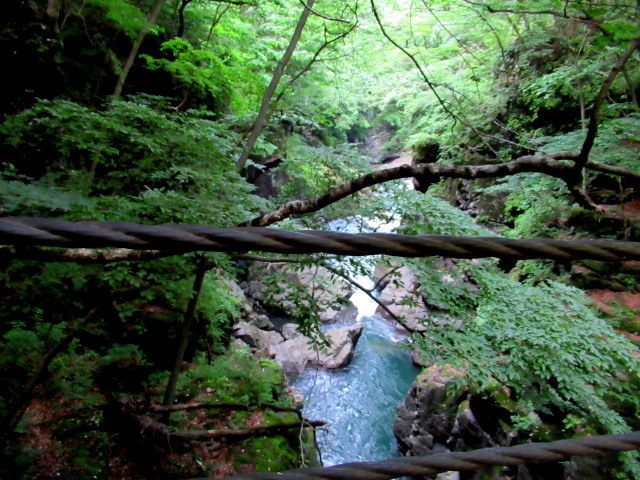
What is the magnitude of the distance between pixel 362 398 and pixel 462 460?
9.87 meters

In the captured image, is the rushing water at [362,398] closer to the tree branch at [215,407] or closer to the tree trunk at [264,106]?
the tree branch at [215,407]

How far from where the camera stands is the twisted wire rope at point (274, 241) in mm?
513

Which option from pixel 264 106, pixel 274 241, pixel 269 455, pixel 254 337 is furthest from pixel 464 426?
pixel 274 241

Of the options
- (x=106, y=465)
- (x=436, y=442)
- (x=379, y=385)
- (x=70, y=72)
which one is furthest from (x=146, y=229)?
(x=379, y=385)

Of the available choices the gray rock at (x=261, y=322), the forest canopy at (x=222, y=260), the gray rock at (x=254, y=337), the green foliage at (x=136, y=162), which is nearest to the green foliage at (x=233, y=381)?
the forest canopy at (x=222, y=260)

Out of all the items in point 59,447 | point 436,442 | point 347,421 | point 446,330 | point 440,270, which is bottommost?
point 347,421

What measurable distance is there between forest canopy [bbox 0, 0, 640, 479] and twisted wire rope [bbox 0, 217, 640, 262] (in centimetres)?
72

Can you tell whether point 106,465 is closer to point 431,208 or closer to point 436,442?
point 431,208

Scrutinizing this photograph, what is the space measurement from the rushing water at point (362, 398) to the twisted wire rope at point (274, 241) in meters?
6.39

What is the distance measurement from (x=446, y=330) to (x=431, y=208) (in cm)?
134

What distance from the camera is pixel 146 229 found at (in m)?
0.56

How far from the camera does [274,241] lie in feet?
1.92

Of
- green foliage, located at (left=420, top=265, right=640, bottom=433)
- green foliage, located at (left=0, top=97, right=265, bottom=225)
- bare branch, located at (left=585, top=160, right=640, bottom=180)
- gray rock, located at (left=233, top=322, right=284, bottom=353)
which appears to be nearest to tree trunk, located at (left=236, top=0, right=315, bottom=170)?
green foliage, located at (left=0, top=97, right=265, bottom=225)

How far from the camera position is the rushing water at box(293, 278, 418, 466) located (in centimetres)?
803
